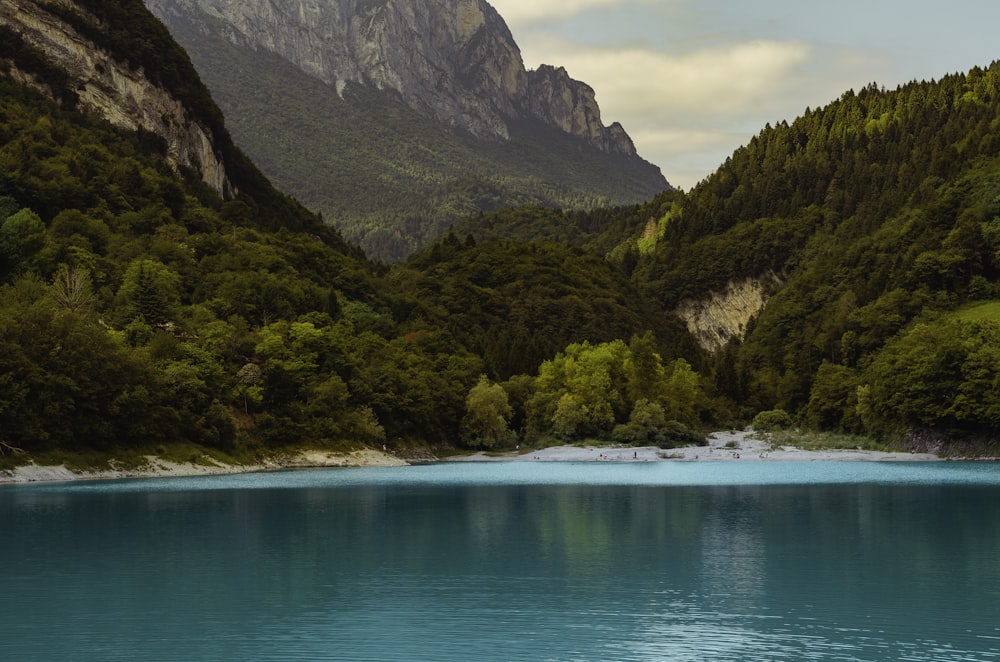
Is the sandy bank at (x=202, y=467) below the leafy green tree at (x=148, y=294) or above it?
below

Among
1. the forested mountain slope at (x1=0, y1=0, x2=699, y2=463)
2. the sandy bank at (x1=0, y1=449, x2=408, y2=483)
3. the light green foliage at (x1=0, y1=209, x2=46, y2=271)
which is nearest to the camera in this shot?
the sandy bank at (x1=0, y1=449, x2=408, y2=483)

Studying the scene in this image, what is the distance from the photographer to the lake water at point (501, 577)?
31984mm

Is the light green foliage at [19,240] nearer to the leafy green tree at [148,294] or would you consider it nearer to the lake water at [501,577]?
the leafy green tree at [148,294]

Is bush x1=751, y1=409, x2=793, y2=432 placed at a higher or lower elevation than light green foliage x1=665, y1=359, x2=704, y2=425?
lower

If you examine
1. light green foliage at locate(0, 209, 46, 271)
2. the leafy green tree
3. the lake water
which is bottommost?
the lake water

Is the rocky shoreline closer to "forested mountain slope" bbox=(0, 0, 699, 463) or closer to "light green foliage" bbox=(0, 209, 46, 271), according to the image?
"forested mountain slope" bbox=(0, 0, 699, 463)

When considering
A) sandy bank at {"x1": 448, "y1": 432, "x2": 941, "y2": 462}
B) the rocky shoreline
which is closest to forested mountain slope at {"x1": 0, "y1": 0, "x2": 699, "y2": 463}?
the rocky shoreline

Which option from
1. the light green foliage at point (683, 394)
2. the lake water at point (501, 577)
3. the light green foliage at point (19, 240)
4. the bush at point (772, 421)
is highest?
the light green foliage at point (19, 240)

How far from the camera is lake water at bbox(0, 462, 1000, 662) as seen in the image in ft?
105

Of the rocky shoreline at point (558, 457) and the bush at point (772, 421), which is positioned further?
the bush at point (772, 421)

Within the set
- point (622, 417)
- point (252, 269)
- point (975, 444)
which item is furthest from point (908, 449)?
point (252, 269)

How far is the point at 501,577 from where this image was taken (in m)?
43.4

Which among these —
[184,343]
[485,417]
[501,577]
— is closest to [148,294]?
[184,343]

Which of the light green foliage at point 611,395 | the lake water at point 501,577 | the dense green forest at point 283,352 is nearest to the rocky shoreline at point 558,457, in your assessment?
the dense green forest at point 283,352
